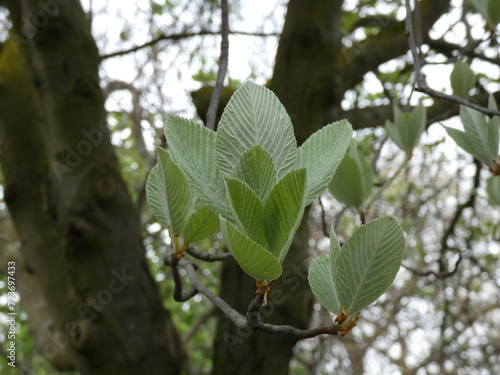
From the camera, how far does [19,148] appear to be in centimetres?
192

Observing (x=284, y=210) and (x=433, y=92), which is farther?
(x=433, y=92)

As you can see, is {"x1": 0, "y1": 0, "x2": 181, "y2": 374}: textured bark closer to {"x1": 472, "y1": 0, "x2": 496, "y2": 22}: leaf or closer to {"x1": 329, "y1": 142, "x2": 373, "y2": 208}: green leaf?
{"x1": 329, "y1": 142, "x2": 373, "y2": 208}: green leaf

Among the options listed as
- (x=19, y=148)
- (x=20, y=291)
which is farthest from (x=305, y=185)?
(x=20, y=291)

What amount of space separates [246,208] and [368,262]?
104 mm

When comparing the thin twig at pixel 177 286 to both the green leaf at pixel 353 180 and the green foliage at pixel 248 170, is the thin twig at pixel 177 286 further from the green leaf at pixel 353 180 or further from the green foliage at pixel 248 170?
the green leaf at pixel 353 180

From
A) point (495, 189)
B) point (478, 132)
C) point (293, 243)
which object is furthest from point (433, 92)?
point (293, 243)

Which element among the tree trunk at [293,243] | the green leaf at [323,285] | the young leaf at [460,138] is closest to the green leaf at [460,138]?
the young leaf at [460,138]

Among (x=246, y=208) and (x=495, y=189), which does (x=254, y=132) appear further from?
(x=495, y=189)

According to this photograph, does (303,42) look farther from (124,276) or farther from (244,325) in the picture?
(244,325)

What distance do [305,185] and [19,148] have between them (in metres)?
1.78

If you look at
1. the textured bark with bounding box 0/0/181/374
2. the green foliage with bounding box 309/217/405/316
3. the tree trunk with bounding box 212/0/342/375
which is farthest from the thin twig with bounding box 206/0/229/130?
the textured bark with bounding box 0/0/181/374

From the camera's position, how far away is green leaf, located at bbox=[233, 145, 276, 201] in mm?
385

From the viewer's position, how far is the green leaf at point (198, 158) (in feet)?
1.35

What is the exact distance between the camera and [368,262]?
410 millimetres
